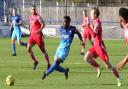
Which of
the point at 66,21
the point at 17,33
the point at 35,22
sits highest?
the point at 66,21

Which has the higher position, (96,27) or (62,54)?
(96,27)

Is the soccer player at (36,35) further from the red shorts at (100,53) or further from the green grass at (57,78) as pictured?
the red shorts at (100,53)

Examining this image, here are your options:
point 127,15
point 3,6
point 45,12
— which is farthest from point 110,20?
point 127,15

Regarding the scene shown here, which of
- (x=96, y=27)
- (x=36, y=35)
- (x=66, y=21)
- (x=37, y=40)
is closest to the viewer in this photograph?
(x=66, y=21)

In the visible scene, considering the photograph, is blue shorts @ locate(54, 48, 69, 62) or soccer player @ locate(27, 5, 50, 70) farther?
soccer player @ locate(27, 5, 50, 70)

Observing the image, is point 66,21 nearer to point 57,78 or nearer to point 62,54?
point 62,54

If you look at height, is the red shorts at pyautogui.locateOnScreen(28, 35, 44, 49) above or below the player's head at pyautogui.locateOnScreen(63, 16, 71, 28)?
below

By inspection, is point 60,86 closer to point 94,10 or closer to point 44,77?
point 44,77

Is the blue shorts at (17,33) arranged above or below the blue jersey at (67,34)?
below

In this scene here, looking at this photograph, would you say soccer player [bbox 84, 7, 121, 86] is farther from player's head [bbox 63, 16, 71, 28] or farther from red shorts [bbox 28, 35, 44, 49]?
red shorts [bbox 28, 35, 44, 49]

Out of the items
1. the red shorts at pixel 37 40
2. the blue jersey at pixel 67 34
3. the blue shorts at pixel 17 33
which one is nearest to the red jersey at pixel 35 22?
the red shorts at pixel 37 40

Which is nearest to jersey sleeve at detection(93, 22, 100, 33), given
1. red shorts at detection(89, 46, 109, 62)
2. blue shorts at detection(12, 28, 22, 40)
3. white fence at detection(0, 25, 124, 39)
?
red shorts at detection(89, 46, 109, 62)

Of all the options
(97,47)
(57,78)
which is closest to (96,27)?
(97,47)

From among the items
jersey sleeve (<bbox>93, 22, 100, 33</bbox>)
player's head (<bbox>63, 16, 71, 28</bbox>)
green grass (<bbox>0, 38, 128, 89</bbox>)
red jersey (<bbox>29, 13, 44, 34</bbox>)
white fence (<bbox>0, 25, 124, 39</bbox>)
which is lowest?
white fence (<bbox>0, 25, 124, 39</bbox>)
